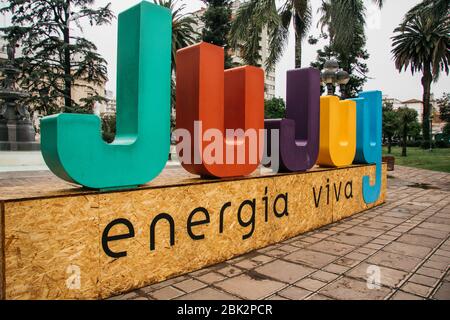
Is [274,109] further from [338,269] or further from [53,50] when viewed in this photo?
[338,269]

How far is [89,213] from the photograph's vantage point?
285 centimetres

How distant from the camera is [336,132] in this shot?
638cm

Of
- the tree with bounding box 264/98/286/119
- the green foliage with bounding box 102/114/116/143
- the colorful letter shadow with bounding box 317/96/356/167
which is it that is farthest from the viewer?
the tree with bounding box 264/98/286/119

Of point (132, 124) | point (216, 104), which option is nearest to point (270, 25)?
point (216, 104)

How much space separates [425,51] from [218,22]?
22739 mm

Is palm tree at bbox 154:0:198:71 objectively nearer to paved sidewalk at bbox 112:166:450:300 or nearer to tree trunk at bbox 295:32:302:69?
tree trunk at bbox 295:32:302:69

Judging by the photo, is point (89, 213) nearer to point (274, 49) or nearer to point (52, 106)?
point (274, 49)

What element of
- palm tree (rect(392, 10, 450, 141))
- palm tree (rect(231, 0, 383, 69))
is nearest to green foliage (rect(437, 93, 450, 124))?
palm tree (rect(392, 10, 450, 141))

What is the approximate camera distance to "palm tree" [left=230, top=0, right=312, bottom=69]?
1344 cm

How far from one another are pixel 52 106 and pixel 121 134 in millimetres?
19581

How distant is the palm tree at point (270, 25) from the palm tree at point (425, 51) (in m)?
22.4

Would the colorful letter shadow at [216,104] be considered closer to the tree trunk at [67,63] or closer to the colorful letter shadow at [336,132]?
the colorful letter shadow at [336,132]

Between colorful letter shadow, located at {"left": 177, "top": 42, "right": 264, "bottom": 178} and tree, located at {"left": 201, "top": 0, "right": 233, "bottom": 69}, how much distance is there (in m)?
26.0
